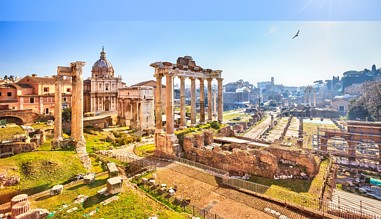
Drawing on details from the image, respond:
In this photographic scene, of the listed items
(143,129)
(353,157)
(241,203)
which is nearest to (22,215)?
(241,203)

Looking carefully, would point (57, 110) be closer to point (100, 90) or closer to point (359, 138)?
point (100, 90)

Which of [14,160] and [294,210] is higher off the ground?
[14,160]

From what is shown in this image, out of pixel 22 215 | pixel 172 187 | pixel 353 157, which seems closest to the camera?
pixel 22 215

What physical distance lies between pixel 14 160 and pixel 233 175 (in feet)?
47.4

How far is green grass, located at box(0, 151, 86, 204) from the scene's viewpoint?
11.2 m

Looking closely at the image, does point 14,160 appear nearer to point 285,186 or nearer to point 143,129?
point 285,186

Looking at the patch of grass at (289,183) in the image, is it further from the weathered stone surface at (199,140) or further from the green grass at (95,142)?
the green grass at (95,142)

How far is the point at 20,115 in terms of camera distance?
32844mm

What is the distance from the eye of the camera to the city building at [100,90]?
1810 inches

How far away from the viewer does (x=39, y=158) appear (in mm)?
13391

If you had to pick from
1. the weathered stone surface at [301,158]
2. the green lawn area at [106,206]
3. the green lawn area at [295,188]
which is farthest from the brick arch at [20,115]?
the weathered stone surface at [301,158]

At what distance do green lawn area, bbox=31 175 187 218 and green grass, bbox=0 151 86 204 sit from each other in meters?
2.03

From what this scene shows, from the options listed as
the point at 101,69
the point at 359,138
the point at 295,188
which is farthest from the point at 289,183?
the point at 101,69

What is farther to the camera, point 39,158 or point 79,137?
point 79,137
